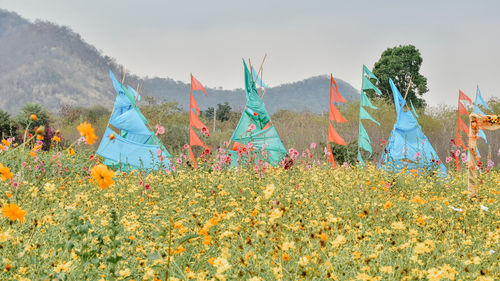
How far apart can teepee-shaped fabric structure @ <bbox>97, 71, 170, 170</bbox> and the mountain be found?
8083 centimetres

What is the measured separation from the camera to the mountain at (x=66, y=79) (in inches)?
3676

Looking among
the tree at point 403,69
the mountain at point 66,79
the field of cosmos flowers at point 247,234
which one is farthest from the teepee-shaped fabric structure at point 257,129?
the mountain at point 66,79

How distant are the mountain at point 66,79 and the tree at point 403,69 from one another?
5980 centimetres

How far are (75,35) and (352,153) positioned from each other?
13609 cm

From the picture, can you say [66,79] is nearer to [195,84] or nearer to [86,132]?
[195,84]

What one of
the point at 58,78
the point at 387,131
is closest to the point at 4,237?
the point at 387,131

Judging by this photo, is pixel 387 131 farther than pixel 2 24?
No

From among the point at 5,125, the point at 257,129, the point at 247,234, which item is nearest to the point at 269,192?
the point at 247,234

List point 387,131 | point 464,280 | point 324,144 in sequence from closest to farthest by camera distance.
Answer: point 464,280, point 324,144, point 387,131

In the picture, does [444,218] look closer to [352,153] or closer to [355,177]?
[355,177]

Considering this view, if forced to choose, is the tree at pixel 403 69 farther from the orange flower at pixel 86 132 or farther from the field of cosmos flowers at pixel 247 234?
the orange flower at pixel 86 132

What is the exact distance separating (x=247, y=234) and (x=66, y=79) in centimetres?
10817

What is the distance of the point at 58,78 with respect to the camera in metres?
100

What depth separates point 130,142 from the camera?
792 cm
